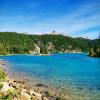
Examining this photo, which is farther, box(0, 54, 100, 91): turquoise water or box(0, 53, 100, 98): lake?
box(0, 54, 100, 91): turquoise water

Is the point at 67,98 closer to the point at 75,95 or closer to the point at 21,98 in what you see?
the point at 75,95

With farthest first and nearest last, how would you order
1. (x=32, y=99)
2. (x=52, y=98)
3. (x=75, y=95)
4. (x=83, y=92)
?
(x=83, y=92)
(x=75, y=95)
(x=52, y=98)
(x=32, y=99)

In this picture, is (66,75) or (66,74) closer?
(66,75)

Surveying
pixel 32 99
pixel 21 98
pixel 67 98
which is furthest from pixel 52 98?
pixel 21 98

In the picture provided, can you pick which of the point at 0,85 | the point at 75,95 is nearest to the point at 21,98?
the point at 0,85

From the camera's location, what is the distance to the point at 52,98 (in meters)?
33.1

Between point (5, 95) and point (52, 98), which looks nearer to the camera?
point (5, 95)

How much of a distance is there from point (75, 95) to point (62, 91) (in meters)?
3.58

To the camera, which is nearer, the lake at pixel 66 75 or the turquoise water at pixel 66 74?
the lake at pixel 66 75

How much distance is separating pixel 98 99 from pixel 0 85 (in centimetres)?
1293

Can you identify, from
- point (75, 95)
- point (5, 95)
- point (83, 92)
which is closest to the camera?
point (5, 95)

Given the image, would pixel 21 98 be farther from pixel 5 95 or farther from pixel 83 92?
pixel 83 92

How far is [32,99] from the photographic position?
29562 mm

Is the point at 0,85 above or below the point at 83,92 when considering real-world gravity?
above
